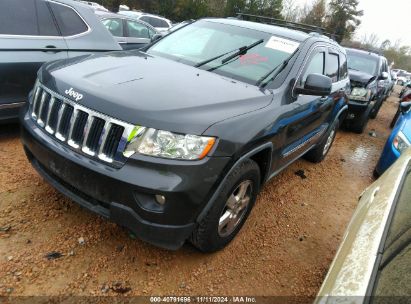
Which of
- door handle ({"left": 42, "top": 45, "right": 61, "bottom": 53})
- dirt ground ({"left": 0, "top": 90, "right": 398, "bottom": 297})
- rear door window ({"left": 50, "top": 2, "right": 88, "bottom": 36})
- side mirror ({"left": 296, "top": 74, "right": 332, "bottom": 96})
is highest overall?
side mirror ({"left": 296, "top": 74, "right": 332, "bottom": 96})

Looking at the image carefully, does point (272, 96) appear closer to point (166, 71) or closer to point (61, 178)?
point (166, 71)

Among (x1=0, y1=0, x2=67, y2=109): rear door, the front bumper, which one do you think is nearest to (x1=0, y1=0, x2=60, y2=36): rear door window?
(x1=0, y1=0, x2=67, y2=109): rear door

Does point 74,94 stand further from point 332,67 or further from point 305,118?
point 332,67

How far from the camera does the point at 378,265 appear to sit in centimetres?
142

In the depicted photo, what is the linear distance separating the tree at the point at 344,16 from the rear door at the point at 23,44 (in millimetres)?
47115

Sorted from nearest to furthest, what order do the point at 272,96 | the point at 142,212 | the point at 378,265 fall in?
the point at 378,265 → the point at 142,212 → the point at 272,96

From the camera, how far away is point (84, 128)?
Answer: 91.0 inches

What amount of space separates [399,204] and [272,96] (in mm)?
1410

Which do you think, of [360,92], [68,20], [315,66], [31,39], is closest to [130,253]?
[315,66]

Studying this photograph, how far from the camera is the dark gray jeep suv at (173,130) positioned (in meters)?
2.17

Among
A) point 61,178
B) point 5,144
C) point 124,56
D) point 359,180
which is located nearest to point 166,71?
point 124,56

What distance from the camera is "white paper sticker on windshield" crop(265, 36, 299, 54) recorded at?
342 centimetres

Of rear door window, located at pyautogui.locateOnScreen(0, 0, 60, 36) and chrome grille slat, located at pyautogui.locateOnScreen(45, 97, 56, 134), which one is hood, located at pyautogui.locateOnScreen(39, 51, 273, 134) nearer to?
chrome grille slat, located at pyautogui.locateOnScreen(45, 97, 56, 134)

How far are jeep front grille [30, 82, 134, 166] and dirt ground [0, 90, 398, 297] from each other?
0.84 meters
